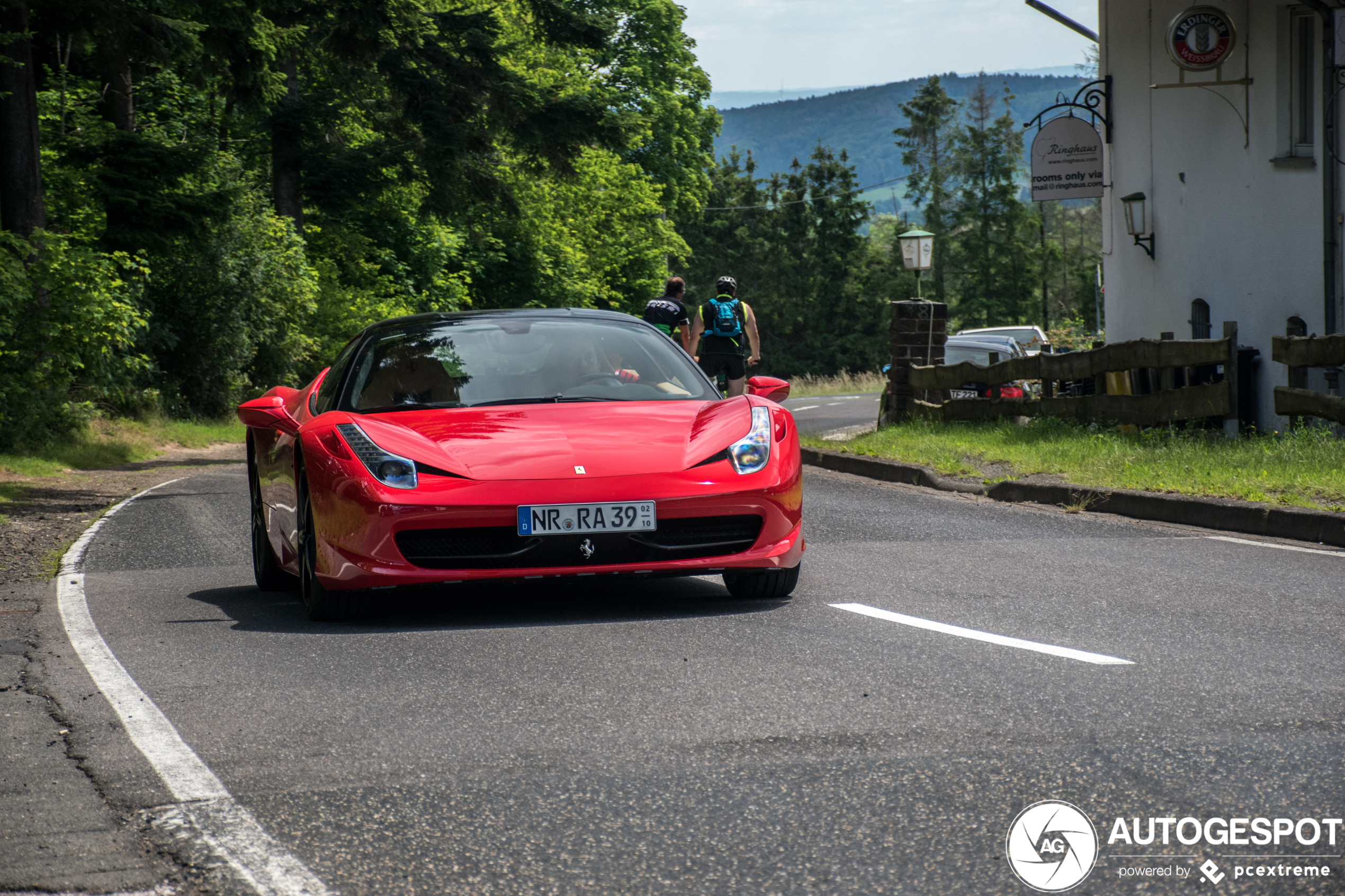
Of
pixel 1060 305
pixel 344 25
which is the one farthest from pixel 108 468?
pixel 1060 305

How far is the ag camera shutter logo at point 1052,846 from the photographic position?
2.90 m

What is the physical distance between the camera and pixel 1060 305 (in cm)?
10769

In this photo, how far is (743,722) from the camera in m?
4.14

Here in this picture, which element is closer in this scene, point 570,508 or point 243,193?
point 570,508

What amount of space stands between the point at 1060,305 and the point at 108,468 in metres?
95.4

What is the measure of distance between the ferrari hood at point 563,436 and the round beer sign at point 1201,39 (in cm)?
1190

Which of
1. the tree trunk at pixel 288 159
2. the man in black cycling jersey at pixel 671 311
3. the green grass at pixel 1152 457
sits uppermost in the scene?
the tree trunk at pixel 288 159

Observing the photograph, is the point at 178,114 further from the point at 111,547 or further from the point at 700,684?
the point at 700,684

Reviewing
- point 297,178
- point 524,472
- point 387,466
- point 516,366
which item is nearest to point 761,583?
point 524,472

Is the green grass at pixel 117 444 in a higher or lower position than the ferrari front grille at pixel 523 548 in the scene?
lower

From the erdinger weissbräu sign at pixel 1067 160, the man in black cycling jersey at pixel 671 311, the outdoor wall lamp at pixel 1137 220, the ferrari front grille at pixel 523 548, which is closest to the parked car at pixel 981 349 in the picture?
the erdinger weissbräu sign at pixel 1067 160

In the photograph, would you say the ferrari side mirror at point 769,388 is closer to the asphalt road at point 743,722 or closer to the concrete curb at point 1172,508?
the asphalt road at point 743,722

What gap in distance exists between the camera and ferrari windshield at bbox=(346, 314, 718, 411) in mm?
6695

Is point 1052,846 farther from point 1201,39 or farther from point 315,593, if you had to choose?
point 1201,39
